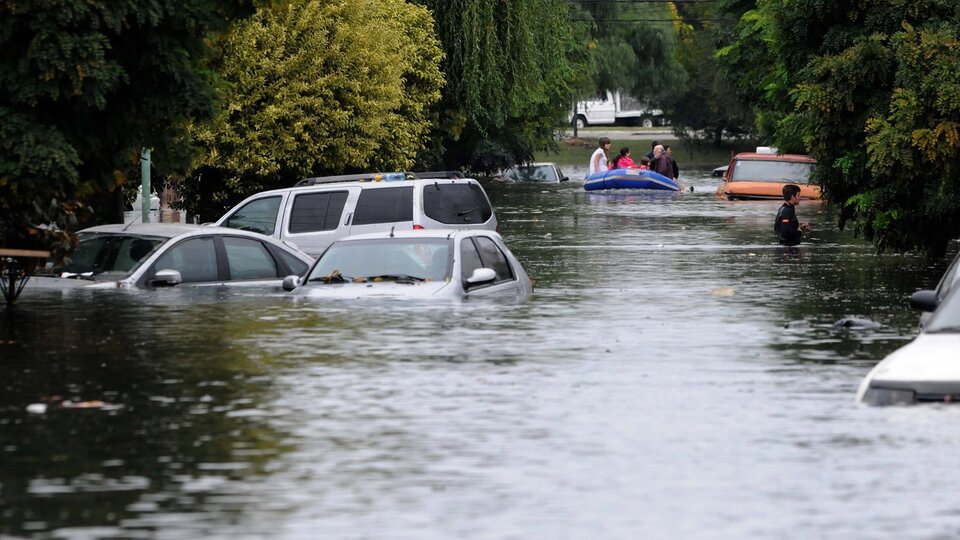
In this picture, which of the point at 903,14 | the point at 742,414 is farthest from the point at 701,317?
the point at 903,14

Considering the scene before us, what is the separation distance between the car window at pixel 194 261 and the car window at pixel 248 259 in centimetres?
19

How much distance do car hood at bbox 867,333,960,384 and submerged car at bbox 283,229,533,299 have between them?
6742mm

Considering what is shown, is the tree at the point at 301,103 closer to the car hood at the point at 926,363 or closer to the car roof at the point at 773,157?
the car roof at the point at 773,157

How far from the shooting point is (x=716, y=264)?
102 feet

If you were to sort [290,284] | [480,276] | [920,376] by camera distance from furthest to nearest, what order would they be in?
[290,284] < [480,276] < [920,376]

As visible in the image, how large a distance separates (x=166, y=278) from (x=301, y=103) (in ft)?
64.7

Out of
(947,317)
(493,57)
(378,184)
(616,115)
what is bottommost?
(947,317)

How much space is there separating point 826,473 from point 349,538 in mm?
2838

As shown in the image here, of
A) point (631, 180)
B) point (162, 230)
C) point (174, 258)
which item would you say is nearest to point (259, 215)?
point (162, 230)

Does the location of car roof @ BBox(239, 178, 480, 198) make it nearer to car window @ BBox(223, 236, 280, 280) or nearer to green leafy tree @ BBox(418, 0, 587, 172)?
car window @ BBox(223, 236, 280, 280)

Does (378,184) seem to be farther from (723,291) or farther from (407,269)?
Answer: (407,269)

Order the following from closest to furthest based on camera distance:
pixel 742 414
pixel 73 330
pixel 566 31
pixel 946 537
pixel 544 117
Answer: pixel 946 537, pixel 742 414, pixel 73 330, pixel 566 31, pixel 544 117

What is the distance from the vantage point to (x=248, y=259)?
21.4 meters

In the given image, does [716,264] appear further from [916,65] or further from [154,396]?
[154,396]
